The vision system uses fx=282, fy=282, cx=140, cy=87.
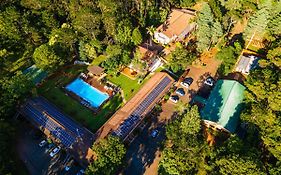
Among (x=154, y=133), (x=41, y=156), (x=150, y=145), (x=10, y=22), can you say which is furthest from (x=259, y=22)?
(x=10, y=22)

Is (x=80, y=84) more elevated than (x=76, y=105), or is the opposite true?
(x=80, y=84)

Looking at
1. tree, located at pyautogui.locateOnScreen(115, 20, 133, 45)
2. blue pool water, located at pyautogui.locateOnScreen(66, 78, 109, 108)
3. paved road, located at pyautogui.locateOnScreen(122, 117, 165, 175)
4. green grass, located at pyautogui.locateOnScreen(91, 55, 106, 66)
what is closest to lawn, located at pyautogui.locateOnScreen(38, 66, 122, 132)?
blue pool water, located at pyautogui.locateOnScreen(66, 78, 109, 108)

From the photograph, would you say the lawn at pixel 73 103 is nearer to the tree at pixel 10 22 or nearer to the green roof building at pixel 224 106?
the tree at pixel 10 22

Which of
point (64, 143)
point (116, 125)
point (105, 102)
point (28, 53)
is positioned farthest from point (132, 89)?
point (28, 53)

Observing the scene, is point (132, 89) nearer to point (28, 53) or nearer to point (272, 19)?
point (28, 53)

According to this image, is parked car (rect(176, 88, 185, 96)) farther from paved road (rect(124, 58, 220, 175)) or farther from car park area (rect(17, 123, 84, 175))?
car park area (rect(17, 123, 84, 175))

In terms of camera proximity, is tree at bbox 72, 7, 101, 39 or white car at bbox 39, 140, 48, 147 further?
tree at bbox 72, 7, 101, 39

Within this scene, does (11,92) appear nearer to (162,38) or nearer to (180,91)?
(180,91)
